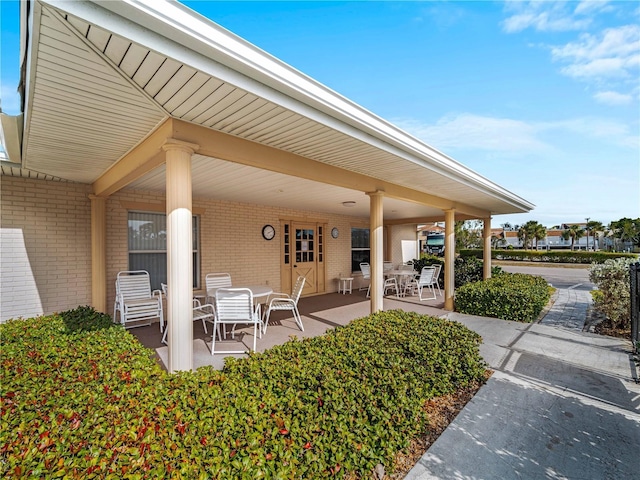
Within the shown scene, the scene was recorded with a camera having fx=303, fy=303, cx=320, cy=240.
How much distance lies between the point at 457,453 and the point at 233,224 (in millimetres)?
5971

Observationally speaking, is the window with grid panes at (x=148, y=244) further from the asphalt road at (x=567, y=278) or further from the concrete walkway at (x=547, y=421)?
the asphalt road at (x=567, y=278)

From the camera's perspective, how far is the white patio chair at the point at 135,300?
4732 mm

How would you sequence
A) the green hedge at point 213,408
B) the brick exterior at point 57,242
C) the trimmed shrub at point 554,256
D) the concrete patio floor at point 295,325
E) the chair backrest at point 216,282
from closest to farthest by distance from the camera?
the green hedge at point 213,408 < the concrete patio floor at point 295,325 < the brick exterior at point 57,242 < the chair backrest at point 216,282 < the trimmed shrub at point 554,256

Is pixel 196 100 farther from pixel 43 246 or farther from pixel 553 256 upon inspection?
pixel 553 256

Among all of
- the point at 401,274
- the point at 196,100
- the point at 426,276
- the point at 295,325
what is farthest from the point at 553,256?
the point at 196,100

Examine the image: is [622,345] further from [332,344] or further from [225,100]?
[225,100]

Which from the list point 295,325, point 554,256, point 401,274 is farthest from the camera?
point 554,256

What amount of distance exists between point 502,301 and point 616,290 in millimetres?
1780

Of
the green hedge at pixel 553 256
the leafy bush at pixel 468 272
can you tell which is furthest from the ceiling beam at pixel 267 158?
the green hedge at pixel 553 256

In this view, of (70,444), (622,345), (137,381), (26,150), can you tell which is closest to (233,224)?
(26,150)

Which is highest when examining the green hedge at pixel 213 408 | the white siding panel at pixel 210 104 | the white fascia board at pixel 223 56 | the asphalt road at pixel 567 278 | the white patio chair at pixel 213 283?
the white fascia board at pixel 223 56

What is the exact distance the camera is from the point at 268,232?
7.70m

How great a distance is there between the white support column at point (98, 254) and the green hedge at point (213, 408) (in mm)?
2112

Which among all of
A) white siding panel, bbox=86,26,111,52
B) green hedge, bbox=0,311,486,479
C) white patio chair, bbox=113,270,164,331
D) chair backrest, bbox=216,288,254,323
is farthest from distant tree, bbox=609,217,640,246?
white siding panel, bbox=86,26,111,52
